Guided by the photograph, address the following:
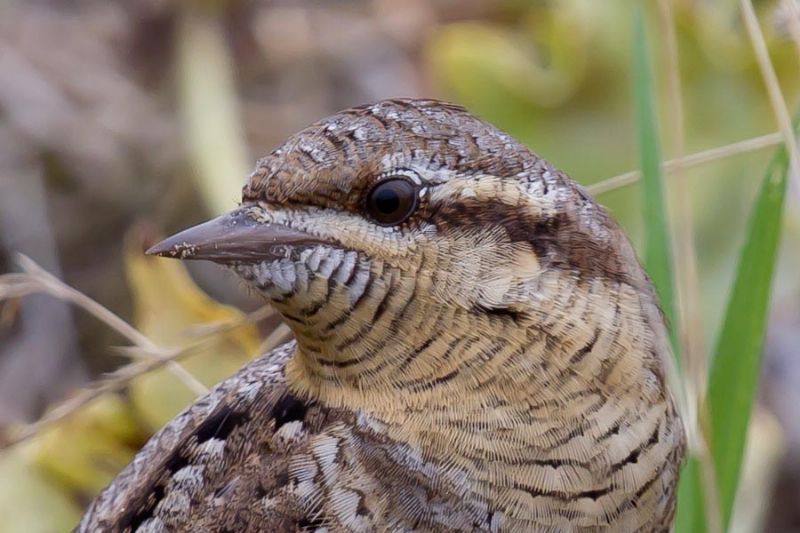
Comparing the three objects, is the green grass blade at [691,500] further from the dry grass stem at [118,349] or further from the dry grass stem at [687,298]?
the dry grass stem at [118,349]

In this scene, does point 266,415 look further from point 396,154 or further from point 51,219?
point 51,219

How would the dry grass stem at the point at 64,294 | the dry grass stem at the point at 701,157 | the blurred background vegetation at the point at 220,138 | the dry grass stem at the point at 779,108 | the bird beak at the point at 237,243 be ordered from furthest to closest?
the blurred background vegetation at the point at 220,138 → the dry grass stem at the point at 64,294 → the dry grass stem at the point at 701,157 → the dry grass stem at the point at 779,108 → the bird beak at the point at 237,243

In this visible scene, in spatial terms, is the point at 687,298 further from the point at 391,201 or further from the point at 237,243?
the point at 237,243

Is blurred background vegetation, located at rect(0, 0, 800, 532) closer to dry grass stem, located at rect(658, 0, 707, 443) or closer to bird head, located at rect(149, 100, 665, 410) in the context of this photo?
dry grass stem, located at rect(658, 0, 707, 443)

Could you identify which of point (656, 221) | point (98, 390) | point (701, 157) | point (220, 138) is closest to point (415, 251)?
point (656, 221)

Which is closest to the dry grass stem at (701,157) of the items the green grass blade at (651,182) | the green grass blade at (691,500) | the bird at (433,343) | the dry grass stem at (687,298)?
the dry grass stem at (687,298)

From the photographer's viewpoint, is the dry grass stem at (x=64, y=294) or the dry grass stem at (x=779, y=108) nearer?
the dry grass stem at (x=779, y=108)

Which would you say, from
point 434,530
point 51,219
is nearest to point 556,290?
point 434,530

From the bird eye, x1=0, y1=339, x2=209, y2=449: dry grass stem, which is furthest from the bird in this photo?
x1=0, y1=339, x2=209, y2=449: dry grass stem
